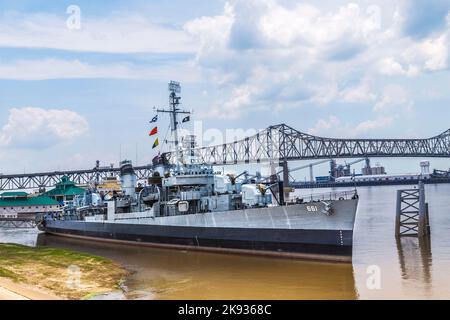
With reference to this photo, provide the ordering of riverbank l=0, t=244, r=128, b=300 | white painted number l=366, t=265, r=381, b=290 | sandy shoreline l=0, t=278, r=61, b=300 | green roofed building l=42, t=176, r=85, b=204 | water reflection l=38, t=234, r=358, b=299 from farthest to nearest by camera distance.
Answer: green roofed building l=42, t=176, r=85, b=204, white painted number l=366, t=265, r=381, b=290, water reflection l=38, t=234, r=358, b=299, riverbank l=0, t=244, r=128, b=300, sandy shoreline l=0, t=278, r=61, b=300

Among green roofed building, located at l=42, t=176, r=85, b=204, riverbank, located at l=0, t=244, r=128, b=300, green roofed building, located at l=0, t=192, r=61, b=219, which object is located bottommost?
riverbank, located at l=0, t=244, r=128, b=300

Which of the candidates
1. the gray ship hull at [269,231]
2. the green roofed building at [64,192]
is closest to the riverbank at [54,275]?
the gray ship hull at [269,231]

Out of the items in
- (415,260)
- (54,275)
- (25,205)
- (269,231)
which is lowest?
(415,260)

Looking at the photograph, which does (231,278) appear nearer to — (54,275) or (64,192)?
(54,275)

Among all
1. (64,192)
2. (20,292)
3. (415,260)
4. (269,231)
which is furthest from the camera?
(64,192)

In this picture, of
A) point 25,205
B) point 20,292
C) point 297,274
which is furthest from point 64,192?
point 20,292

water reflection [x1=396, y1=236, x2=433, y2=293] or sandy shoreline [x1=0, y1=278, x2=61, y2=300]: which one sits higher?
sandy shoreline [x1=0, y1=278, x2=61, y2=300]

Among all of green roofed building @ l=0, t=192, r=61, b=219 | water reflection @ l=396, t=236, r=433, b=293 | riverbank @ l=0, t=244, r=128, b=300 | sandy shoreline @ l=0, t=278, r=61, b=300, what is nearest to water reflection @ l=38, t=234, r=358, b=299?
riverbank @ l=0, t=244, r=128, b=300

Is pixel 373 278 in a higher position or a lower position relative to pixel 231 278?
lower

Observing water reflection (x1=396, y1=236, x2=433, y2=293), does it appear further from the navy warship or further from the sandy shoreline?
the sandy shoreline

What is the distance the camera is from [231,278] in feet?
79.1

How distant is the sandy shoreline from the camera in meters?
16.2

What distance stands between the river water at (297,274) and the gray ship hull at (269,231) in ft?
2.38

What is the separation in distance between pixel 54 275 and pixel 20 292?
717 cm
